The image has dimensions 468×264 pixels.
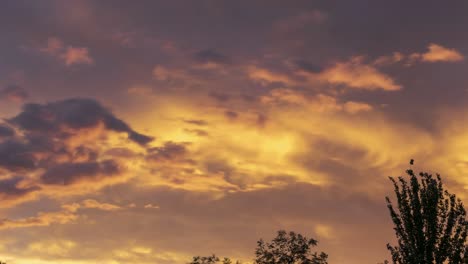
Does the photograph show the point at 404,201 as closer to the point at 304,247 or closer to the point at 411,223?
the point at 411,223

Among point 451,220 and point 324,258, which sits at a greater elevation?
point 324,258

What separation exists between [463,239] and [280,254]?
28188mm

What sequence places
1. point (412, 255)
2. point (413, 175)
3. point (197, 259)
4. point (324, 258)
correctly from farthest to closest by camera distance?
point (197, 259) < point (324, 258) < point (413, 175) < point (412, 255)

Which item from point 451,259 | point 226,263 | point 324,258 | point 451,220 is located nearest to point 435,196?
point 451,220


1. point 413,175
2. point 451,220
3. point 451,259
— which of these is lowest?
point 451,259

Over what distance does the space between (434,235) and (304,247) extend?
92.0 feet

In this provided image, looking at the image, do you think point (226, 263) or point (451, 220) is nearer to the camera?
point (451, 220)

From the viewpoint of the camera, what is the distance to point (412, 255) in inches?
1227

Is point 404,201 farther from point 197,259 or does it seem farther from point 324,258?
point 197,259

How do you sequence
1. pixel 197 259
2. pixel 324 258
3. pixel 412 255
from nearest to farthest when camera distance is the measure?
pixel 412 255 → pixel 324 258 → pixel 197 259

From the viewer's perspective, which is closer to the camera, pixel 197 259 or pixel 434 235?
pixel 434 235

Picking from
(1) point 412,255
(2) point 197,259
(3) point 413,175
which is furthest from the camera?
(2) point 197,259

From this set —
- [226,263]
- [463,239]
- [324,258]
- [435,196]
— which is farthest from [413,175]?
[226,263]

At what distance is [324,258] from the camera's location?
5788cm
